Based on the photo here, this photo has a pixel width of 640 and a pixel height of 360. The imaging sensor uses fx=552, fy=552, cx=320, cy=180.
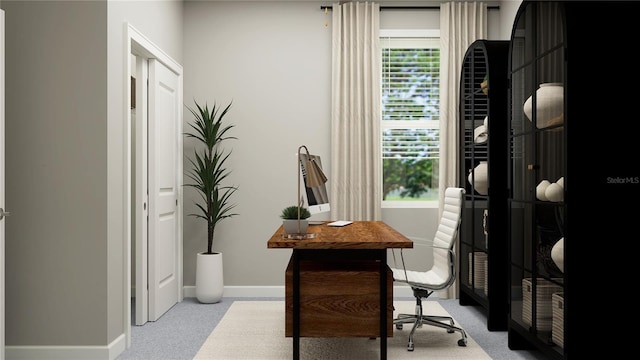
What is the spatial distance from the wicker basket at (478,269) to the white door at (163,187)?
102 inches

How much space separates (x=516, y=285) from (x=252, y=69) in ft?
10.4

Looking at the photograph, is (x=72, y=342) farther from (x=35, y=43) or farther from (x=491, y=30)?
(x=491, y=30)

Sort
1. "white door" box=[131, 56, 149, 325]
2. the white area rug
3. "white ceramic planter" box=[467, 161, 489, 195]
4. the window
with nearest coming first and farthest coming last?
the white area rug → "white door" box=[131, 56, 149, 325] → "white ceramic planter" box=[467, 161, 489, 195] → the window

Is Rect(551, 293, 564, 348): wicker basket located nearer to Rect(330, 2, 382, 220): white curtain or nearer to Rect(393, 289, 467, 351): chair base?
Rect(393, 289, 467, 351): chair base

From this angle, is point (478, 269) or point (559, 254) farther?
point (478, 269)

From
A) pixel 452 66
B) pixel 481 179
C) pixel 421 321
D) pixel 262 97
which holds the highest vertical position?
pixel 452 66

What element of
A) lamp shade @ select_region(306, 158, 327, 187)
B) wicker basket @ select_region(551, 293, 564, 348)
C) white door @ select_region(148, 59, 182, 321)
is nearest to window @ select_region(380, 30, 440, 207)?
white door @ select_region(148, 59, 182, 321)

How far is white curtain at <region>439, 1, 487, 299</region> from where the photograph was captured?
5215 mm

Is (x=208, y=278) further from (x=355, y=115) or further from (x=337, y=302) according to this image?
(x=337, y=302)

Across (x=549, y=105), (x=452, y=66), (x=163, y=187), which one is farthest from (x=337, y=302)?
(x=452, y=66)

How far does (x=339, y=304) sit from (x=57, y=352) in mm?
1725

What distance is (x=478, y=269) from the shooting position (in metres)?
4.49

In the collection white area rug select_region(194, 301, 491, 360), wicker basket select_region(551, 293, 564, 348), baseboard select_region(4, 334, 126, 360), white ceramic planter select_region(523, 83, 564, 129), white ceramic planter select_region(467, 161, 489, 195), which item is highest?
white ceramic planter select_region(523, 83, 564, 129)

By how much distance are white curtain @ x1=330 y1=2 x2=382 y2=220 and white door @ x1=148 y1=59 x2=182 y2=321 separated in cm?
147
